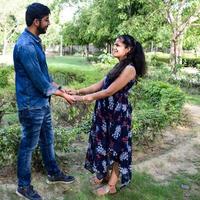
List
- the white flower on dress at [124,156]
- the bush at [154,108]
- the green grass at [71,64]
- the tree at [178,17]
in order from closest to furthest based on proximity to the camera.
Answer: the white flower on dress at [124,156], the bush at [154,108], the green grass at [71,64], the tree at [178,17]

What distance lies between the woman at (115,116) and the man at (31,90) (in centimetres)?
42

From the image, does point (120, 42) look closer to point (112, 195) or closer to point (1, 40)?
point (112, 195)

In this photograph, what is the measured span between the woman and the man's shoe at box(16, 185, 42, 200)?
733mm

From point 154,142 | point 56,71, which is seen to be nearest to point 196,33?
point 56,71

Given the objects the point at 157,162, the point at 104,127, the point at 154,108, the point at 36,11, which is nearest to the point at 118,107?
the point at 104,127

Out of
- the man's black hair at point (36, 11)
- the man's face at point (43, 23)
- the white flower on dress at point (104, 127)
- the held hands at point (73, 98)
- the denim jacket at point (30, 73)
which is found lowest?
the white flower on dress at point (104, 127)

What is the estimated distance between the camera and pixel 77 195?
465 centimetres

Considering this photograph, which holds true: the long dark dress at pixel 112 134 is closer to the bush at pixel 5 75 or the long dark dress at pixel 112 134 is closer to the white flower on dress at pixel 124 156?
the white flower on dress at pixel 124 156

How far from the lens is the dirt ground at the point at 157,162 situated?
15.6 feet

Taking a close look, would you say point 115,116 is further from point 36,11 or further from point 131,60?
point 36,11

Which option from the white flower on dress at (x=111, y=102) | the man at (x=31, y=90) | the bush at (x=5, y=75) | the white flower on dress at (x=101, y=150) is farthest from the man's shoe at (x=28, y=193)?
the bush at (x=5, y=75)

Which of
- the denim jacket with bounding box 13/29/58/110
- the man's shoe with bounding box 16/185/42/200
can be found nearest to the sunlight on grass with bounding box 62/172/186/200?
the man's shoe with bounding box 16/185/42/200

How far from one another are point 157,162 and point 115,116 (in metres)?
1.76

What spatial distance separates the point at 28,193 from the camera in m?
4.41
